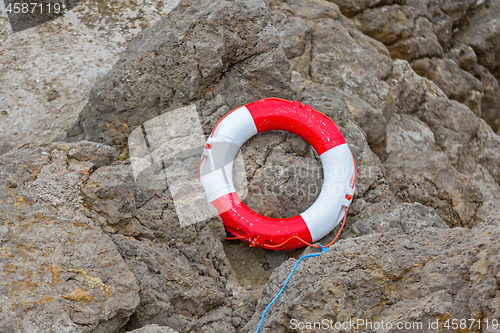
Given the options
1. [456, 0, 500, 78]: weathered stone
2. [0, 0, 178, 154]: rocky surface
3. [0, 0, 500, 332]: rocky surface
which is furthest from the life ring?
[456, 0, 500, 78]: weathered stone

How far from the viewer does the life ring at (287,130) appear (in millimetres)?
3209

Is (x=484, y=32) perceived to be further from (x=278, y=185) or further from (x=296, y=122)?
(x=278, y=185)

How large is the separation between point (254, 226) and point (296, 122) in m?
0.90

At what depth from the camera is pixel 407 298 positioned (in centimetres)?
180

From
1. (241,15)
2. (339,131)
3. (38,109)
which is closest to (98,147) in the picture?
(241,15)

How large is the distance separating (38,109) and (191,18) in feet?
6.72

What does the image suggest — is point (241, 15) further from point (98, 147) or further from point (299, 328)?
point (299, 328)

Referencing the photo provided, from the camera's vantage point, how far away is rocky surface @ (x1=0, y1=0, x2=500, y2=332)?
1.87 metres

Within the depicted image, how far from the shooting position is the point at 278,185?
11.0 ft

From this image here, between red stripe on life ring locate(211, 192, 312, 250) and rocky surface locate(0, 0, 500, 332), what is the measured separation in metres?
0.14

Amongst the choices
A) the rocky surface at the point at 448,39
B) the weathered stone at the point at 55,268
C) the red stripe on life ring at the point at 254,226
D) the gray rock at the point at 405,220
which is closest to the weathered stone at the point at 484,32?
the rocky surface at the point at 448,39

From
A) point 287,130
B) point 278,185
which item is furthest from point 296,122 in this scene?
point 278,185
